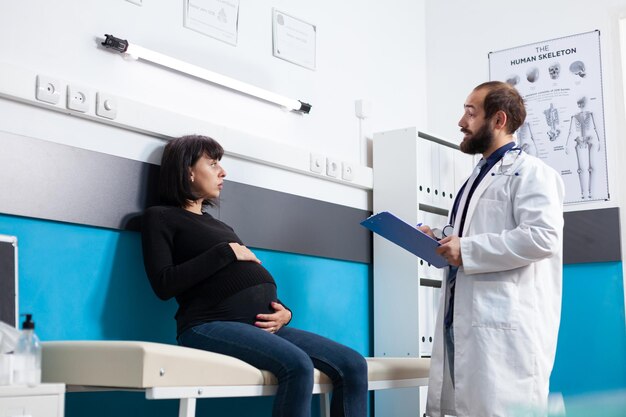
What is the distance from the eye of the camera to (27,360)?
5.04 feet

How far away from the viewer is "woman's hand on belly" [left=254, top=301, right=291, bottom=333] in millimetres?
2246

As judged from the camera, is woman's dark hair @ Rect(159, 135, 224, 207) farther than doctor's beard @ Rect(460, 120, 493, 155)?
No

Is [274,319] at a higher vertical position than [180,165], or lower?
lower

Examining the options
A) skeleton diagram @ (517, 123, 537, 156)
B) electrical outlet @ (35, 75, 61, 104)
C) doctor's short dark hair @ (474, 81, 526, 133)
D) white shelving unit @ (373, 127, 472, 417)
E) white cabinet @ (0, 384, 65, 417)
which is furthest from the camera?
skeleton diagram @ (517, 123, 537, 156)

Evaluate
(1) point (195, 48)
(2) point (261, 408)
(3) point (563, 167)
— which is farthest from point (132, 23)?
(3) point (563, 167)

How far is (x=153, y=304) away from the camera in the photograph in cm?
236

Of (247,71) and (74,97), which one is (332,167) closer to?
(247,71)

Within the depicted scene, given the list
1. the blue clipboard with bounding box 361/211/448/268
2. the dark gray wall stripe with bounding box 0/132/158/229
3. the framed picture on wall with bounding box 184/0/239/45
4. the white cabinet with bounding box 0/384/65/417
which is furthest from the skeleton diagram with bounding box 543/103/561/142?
the white cabinet with bounding box 0/384/65/417

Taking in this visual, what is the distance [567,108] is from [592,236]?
0.62 m

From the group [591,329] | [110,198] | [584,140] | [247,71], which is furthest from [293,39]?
[591,329]

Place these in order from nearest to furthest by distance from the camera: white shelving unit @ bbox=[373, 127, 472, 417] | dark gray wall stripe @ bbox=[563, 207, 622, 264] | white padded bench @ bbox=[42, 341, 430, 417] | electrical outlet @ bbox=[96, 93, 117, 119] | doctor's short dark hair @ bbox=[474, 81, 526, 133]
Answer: white padded bench @ bbox=[42, 341, 430, 417] < electrical outlet @ bbox=[96, 93, 117, 119] < doctor's short dark hair @ bbox=[474, 81, 526, 133] < white shelving unit @ bbox=[373, 127, 472, 417] < dark gray wall stripe @ bbox=[563, 207, 622, 264]

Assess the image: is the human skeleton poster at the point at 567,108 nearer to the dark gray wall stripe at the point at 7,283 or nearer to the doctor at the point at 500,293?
the doctor at the point at 500,293

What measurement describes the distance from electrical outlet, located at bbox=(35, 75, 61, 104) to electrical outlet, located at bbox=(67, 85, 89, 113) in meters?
0.03

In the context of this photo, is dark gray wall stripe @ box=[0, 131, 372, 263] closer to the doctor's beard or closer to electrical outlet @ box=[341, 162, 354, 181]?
electrical outlet @ box=[341, 162, 354, 181]
